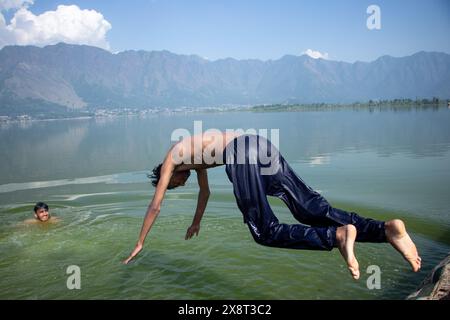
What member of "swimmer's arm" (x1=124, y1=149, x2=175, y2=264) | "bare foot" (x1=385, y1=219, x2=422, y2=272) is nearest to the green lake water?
"bare foot" (x1=385, y1=219, x2=422, y2=272)

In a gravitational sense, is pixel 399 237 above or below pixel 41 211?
above

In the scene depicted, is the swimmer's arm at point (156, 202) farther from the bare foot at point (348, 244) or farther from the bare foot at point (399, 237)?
the bare foot at point (399, 237)

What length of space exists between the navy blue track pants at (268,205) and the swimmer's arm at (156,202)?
0.85 m

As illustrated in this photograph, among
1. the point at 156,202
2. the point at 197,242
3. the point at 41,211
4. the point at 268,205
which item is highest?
the point at 156,202

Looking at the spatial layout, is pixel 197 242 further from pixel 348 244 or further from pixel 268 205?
pixel 348 244

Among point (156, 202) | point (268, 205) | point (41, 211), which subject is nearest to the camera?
point (156, 202)

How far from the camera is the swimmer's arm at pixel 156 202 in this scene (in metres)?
5.23

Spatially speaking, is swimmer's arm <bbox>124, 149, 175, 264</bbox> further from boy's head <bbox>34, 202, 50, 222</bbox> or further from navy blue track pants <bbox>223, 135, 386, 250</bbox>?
boy's head <bbox>34, 202, 50, 222</bbox>

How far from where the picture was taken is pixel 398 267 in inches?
287

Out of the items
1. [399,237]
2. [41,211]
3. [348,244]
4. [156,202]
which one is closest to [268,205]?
[348,244]

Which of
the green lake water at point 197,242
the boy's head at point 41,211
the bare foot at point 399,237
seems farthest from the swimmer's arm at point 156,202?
the boy's head at point 41,211

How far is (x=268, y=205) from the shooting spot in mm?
5434

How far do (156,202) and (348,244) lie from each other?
2.63 m
